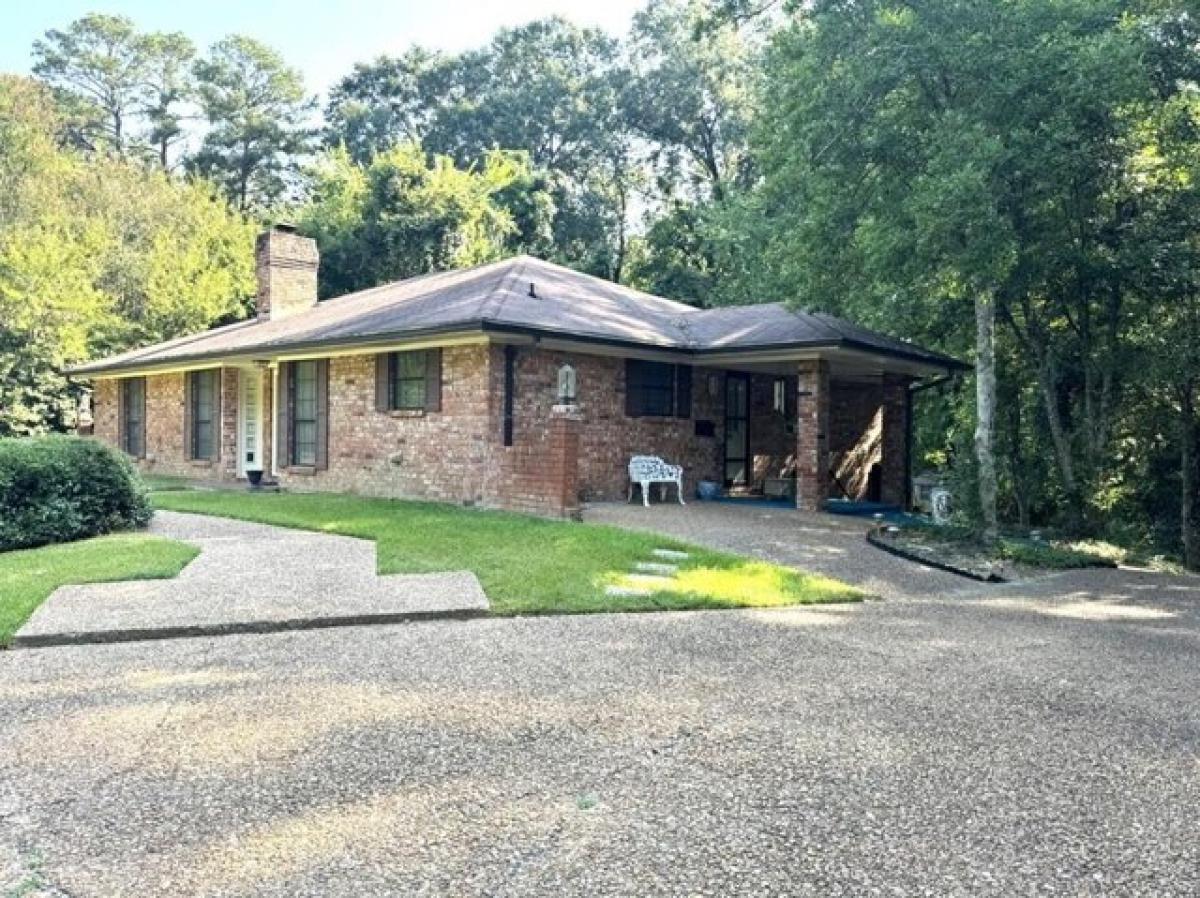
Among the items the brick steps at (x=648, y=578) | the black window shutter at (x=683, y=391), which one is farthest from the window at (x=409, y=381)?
the brick steps at (x=648, y=578)

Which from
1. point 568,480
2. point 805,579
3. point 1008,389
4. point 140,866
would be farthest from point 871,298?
point 140,866

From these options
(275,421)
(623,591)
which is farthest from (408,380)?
(623,591)

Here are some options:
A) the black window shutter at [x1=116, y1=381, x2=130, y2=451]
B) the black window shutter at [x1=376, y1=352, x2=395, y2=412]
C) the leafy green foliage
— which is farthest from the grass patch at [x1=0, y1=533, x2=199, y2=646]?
the leafy green foliage

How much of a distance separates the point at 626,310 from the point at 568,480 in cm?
521

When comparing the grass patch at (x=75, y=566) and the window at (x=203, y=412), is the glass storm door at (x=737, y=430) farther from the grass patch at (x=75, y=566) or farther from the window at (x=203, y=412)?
the window at (x=203, y=412)

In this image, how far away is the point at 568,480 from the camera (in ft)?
37.0

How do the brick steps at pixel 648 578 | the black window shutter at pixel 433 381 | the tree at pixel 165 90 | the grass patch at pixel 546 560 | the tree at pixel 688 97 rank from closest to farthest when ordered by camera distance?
the grass patch at pixel 546 560
the brick steps at pixel 648 578
the black window shutter at pixel 433 381
the tree at pixel 688 97
the tree at pixel 165 90

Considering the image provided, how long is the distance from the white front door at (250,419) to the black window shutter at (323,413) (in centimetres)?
309

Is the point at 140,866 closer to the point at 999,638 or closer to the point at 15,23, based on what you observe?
the point at 999,638

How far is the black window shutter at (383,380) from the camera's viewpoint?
14070 mm

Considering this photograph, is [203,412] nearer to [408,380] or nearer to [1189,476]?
[408,380]

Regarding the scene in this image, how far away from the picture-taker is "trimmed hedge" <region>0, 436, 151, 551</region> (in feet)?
31.1

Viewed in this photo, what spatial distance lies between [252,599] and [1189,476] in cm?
1198

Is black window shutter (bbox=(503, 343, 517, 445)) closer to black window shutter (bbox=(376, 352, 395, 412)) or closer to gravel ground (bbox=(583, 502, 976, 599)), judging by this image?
gravel ground (bbox=(583, 502, 976, 599))
